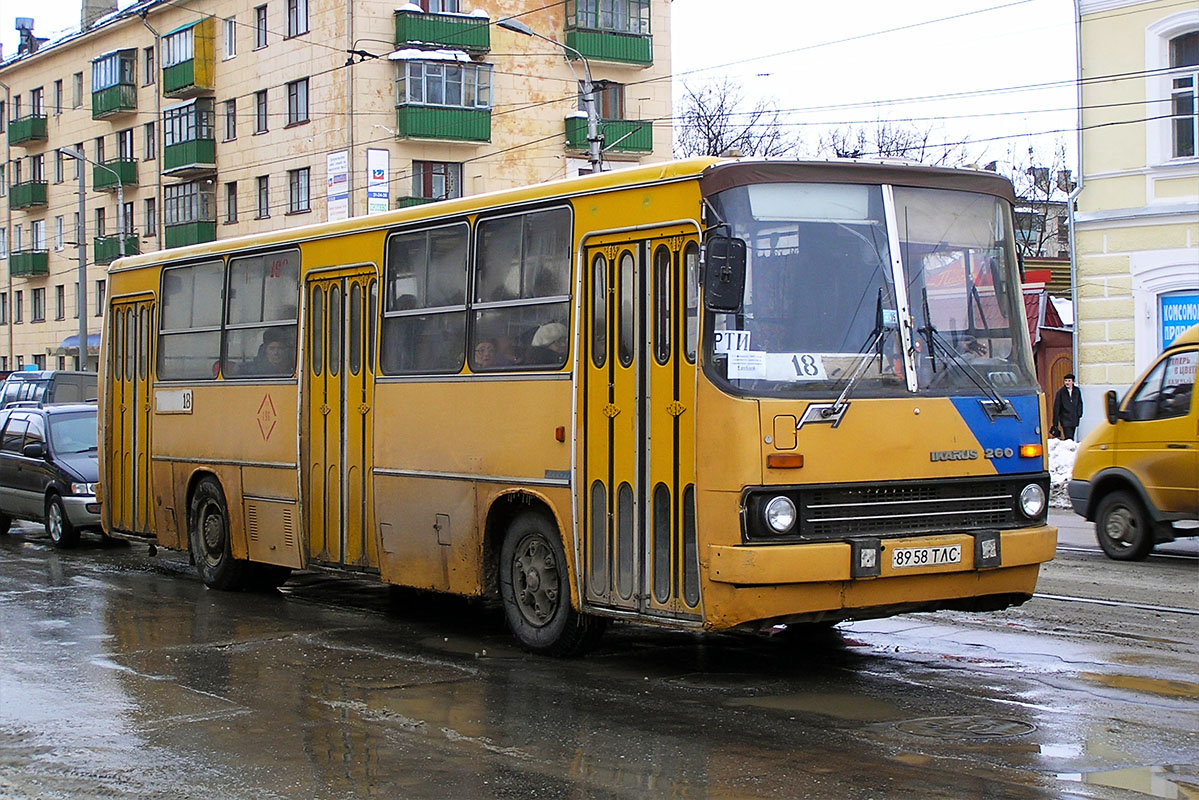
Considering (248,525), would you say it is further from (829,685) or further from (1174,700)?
(1174,700)

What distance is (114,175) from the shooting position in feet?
211

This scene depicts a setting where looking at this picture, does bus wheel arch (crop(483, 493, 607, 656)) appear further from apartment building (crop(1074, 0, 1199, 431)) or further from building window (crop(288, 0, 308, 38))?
building window (crop(288, 0, 308, 38))

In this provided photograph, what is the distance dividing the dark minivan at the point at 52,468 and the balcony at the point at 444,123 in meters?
31.0

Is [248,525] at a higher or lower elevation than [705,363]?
lower

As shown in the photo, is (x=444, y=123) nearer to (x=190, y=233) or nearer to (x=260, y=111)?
(x=260, y=111)

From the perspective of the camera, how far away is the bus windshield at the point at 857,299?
8.52 m

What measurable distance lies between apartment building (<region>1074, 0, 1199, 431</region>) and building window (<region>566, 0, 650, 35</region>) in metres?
29.2

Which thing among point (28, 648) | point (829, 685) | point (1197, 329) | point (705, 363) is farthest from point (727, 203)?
point (1197, 329)

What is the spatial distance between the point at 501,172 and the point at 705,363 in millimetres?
45880

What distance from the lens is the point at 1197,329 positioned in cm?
1503

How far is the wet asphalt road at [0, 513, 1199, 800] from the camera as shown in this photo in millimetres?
6734

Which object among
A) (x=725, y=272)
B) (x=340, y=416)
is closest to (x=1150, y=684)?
(x=725, y=272)

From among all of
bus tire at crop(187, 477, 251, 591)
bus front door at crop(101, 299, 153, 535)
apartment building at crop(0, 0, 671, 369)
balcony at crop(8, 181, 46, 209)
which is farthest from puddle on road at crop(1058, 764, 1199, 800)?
balcony at crop(8, 181, 46, 209)

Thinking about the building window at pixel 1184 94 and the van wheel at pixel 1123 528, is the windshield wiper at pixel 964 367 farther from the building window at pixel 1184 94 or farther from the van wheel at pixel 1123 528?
the building window at pixel 1184 94
